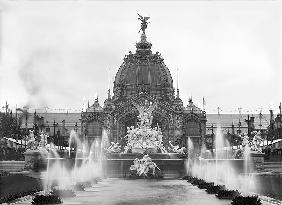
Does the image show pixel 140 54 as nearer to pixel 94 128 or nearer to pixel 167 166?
pixel 94 128

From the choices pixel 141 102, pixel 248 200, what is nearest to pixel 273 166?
pixel 248 200

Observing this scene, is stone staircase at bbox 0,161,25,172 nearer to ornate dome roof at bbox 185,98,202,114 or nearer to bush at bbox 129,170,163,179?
bush at bbox 129,170,163,179

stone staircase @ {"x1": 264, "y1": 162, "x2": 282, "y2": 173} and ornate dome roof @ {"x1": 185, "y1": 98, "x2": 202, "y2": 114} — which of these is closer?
stone staircase @ {"x1": 264, "y1": 162, "x2": 282, "y2": 173}

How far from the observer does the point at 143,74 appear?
4983 inches

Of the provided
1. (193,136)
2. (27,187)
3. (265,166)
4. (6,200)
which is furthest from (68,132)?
(6,200)

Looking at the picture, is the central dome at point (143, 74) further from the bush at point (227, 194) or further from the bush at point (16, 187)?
the bush at point (227, 194)

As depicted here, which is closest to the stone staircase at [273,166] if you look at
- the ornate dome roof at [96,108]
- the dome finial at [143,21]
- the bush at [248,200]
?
the bush at [248,200]

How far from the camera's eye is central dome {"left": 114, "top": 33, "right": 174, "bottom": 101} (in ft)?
406

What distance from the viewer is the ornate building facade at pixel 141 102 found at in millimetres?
114750

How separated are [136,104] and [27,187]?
7683 centimetres

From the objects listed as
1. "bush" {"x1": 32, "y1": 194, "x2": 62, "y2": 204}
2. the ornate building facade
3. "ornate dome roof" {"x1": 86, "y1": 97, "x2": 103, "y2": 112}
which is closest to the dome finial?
the ornate building facade

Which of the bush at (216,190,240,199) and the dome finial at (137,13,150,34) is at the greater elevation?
the dome finial at (137,13,150,34)

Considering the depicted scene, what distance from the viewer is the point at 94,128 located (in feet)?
404

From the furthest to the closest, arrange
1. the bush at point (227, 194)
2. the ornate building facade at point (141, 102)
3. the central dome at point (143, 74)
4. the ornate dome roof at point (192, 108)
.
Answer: the ornate dome roof at point (192, 108), the central dome at point (143, 74), the ornate building facade at point (141, 102), the bush at point (227, 194)
